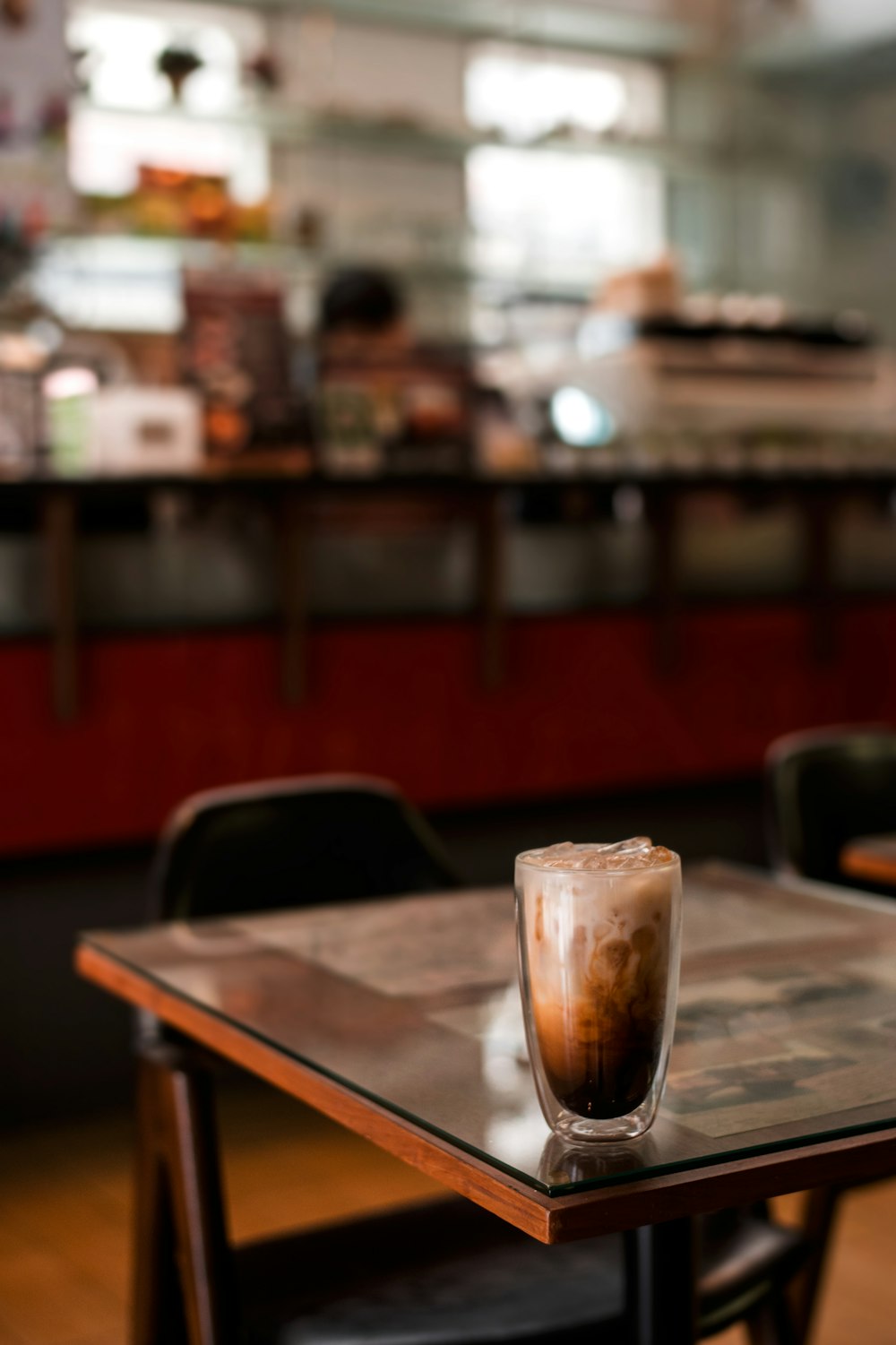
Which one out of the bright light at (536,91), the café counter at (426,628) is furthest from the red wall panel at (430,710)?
the bright light at (536,91)

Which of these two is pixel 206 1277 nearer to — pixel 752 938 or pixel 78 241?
pixel 752 938

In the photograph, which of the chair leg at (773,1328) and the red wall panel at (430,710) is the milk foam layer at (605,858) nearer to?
the chair leg at (773,1328)

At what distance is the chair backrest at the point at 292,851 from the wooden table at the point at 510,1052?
21 cm

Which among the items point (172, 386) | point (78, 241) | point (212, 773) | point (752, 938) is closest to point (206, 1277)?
point (752, 938)

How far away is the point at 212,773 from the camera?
323 centimetres

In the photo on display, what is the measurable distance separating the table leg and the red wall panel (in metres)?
2.07

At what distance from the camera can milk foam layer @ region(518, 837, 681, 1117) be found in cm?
88

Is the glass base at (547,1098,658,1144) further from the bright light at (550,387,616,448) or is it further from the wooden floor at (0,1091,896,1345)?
the bright light at (550,387,616,448)

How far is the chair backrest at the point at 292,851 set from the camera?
1779 millimetres

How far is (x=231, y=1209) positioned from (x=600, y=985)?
2025mm

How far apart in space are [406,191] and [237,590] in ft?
9.31

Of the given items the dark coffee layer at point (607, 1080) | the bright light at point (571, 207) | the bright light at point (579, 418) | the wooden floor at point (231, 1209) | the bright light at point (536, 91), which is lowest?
the wooden floor at point (231, 1209)

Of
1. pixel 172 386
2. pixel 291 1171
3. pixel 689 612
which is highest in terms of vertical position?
pixel 172 386

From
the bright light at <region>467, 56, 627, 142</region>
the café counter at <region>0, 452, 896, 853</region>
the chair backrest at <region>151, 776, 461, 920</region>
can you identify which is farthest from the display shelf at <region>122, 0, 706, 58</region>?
the chair backrest at <region>151, 776, 461, 920</region>
